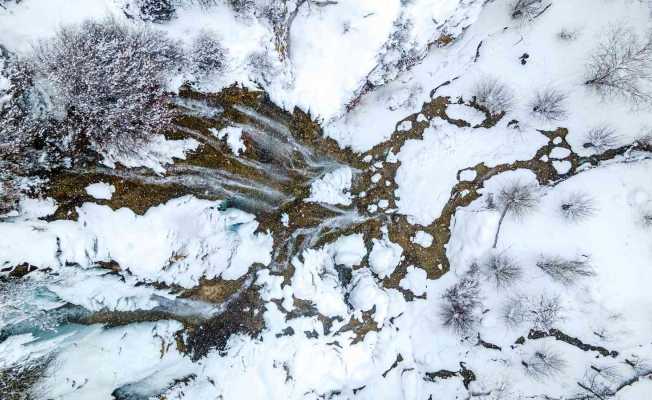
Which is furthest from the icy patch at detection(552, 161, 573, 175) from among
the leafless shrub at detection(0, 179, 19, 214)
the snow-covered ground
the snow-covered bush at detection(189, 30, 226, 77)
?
the leafless shrub at detection(0, 179, 19, 214)

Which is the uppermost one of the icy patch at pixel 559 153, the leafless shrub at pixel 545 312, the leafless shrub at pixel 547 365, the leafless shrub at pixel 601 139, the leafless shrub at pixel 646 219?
the leafless shrub at pixel 601 139

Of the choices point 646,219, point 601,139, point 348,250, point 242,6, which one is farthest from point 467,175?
point 242,6

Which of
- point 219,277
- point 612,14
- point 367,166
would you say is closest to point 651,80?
point 612,14

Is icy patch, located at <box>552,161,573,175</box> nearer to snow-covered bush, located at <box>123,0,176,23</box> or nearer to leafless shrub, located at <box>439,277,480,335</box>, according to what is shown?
leafless shrub, located at <box>439,277,480,335</box>

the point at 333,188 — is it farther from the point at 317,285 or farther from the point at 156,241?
the point at 156,241

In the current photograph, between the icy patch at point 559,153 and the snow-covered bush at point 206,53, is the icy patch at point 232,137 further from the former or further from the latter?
the icy patch at point 559,153

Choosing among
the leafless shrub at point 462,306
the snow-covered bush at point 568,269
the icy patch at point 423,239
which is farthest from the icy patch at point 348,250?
the snow-covered bush at point 568,269
